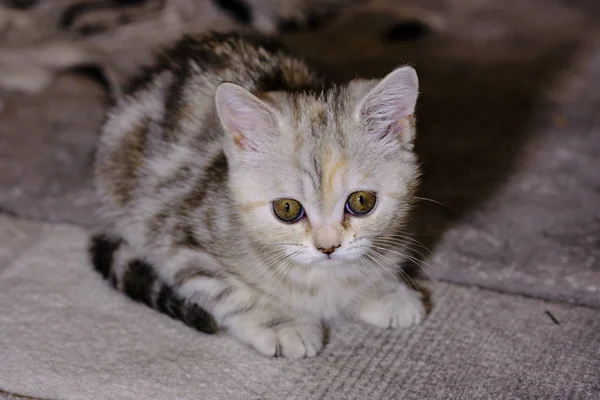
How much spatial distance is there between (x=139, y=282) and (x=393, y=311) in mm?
512

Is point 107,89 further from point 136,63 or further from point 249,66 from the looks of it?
point 249,66

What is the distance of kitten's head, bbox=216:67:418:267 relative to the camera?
134 cm

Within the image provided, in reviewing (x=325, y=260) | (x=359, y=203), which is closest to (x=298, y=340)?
(x=325, y=260)

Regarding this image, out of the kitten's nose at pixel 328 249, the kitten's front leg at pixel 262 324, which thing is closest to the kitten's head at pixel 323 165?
the kitten's nose at pixel 328 249

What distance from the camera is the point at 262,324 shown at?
1470 millimetres

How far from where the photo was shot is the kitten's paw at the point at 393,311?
1.54 metres

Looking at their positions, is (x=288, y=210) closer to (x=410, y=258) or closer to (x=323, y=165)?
(x=323, y=165)

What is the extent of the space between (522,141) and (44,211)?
1.35m

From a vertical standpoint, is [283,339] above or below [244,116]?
below

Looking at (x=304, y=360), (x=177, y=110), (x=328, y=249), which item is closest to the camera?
(x=328, y=249)

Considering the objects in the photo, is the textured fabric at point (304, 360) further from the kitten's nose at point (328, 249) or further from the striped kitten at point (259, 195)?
the kitten's nose at point (328, 249)

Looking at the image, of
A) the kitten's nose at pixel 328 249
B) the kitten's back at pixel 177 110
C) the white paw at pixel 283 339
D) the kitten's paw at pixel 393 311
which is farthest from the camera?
the kitten's back at pixel 177 110

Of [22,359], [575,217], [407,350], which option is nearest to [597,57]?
[575,217]

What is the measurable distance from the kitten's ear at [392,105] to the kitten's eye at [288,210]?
0.63ft
